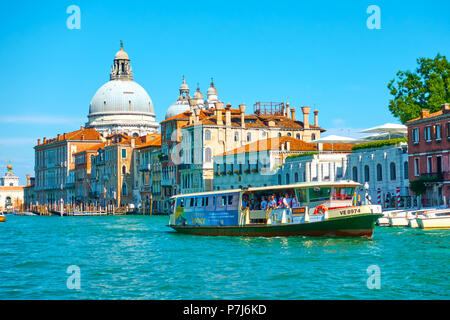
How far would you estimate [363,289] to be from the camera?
16578 millimetres

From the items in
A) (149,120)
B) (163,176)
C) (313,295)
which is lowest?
(313,295)

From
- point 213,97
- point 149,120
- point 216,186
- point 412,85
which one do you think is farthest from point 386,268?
point 149,120

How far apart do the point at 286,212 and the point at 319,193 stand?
153 cm

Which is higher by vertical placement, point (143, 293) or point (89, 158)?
point (89, 158)

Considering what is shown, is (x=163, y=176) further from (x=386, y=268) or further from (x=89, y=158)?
(x=386, y=268)

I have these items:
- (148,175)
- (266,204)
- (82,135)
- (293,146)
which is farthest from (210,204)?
(82,135)

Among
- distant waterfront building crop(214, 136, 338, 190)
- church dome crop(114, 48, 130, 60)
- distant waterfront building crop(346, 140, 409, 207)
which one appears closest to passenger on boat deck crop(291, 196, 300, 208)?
distant waterfront building crop(346, 140, 409, 207)

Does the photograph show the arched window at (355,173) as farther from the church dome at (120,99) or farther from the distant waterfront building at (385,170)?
the church dome at (120,99)

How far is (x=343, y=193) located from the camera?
2944cm

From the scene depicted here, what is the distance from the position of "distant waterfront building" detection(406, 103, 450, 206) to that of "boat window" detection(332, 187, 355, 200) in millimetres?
14414

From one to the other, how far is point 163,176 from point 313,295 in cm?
6662

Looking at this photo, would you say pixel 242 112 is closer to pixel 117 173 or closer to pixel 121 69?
pixel 117 173

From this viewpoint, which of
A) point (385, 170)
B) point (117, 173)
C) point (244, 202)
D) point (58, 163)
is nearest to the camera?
point (244, 202)

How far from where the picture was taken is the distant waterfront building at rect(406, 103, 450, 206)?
42.3 m
